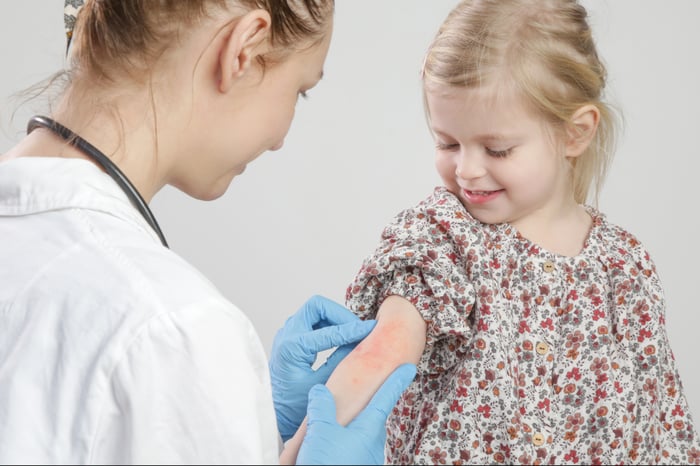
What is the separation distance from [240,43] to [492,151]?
0.57 m

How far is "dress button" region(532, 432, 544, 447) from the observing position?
61.7 inches

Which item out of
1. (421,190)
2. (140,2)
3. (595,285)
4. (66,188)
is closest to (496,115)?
(595,285)

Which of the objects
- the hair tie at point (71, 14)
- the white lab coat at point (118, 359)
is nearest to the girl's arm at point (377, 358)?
the white lab coat at point (118, 359)

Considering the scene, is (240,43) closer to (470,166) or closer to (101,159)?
(101,159)

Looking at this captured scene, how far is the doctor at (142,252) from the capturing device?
100 centimetres

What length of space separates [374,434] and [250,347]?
39cm

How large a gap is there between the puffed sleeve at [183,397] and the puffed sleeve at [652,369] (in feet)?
3.00

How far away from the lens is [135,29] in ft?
3.92

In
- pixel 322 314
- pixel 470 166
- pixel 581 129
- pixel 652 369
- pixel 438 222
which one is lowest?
pixel 322 314

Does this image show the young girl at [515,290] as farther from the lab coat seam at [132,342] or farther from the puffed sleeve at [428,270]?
the lab coat seam at [132,342]

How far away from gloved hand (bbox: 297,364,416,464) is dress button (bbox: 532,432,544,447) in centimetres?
28

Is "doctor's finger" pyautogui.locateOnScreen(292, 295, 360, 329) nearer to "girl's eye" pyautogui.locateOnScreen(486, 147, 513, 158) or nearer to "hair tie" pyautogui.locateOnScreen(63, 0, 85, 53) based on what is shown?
"girl's eye" pyautogui.locateOnScreen(486, 147, 513, 158)

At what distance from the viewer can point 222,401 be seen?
101cm

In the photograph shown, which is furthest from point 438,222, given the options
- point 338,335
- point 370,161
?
point 370,161
